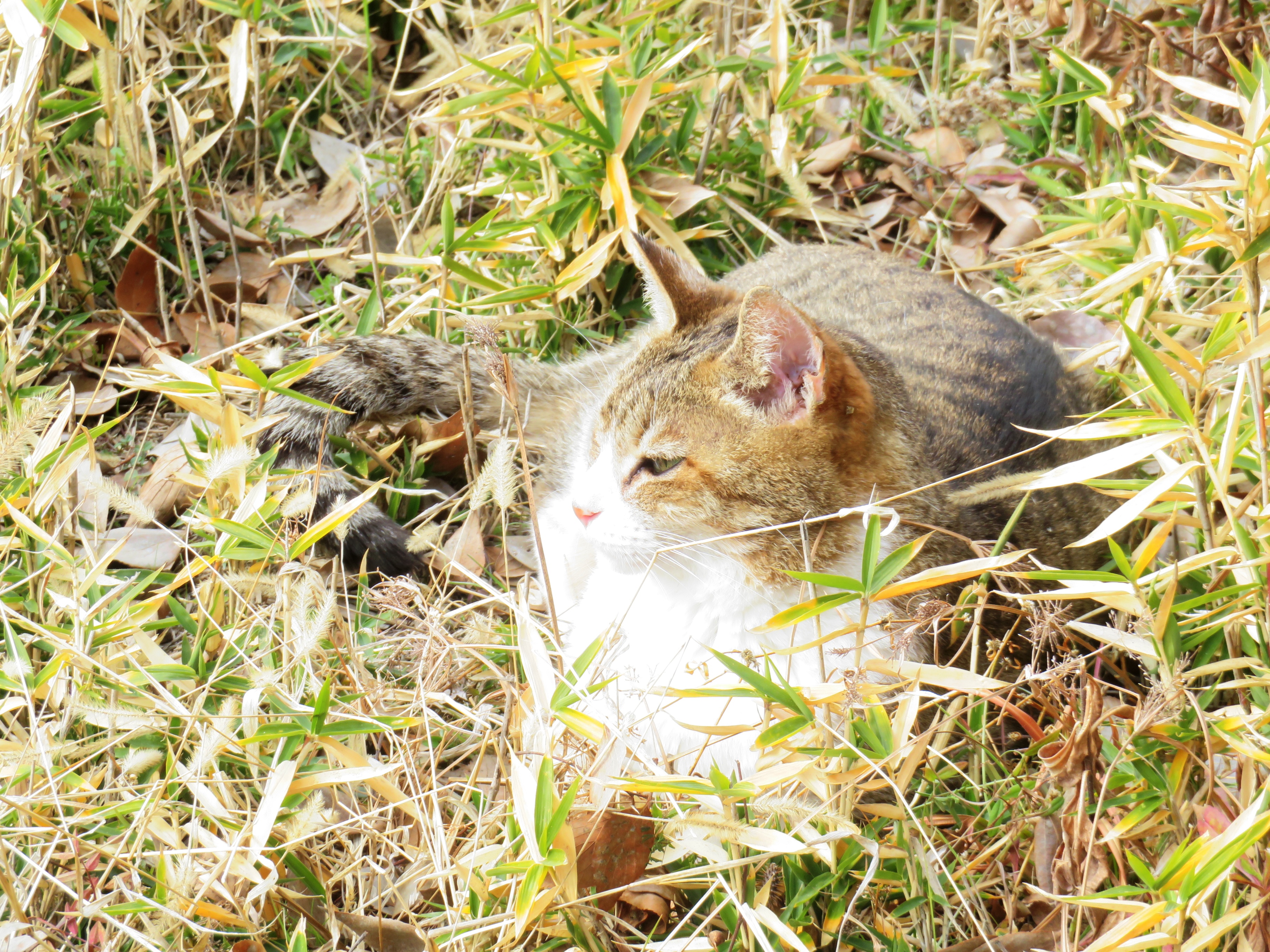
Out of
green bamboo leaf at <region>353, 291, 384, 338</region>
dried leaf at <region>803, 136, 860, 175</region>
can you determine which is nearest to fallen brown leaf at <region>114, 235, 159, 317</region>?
green bamboo leaf at <region>353, 291, 384, 338</region>

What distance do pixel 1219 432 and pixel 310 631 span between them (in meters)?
1.55

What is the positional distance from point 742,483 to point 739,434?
0.09 metres

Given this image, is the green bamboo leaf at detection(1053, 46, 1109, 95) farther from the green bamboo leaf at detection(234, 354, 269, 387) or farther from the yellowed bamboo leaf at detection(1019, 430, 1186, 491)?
the green bamboo leaf at detection(234, 354, 269, 387)

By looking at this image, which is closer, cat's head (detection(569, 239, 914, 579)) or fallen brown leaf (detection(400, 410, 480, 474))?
cat's head (detection(569, 239, 914, 579))

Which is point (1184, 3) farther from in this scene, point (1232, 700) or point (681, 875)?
point (681, 875)

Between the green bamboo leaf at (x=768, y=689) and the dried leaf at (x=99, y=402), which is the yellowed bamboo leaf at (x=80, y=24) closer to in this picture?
the dried leaf at (x=99, y=402)

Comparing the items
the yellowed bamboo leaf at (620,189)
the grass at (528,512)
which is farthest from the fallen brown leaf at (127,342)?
the yellowed bamboo leaf at (620,189)

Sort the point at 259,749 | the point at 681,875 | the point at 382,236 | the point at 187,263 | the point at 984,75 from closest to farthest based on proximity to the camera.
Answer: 1. the point at 681,875
2. the point at 259,749
3. the point at 187,263
4. the point at 382,236
5. the point at 984,75

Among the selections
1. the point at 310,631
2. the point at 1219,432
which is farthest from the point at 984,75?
the point at 310,631

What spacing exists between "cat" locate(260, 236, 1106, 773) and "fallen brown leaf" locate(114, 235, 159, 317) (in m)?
0.89

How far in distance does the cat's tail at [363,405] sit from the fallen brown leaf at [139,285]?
0.83 meters

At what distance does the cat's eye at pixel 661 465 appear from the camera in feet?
7.02

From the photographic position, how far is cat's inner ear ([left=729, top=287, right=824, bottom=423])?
189 cm

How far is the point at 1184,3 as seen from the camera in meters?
3.32
